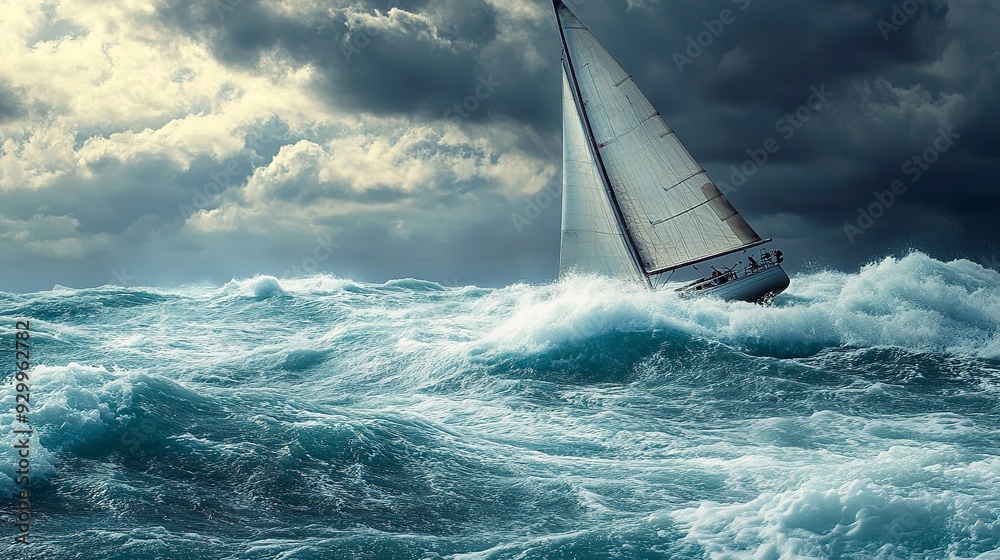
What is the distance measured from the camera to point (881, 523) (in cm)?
786

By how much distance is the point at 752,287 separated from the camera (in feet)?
84.7

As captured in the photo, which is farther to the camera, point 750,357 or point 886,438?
point 750,357

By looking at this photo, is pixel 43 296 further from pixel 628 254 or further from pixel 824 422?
pixel 824 422

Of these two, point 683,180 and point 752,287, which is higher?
point 683,180

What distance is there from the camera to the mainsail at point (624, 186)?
25422 mm

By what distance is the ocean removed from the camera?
316 inches

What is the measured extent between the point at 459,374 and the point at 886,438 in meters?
11.2

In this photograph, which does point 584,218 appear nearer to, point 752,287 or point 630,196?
point 630,196

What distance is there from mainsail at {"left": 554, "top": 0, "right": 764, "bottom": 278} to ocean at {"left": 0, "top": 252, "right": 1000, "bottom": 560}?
165 cm

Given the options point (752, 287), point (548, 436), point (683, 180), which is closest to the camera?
point (548, 436)

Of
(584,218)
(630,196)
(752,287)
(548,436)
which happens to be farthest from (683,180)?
(548,436)

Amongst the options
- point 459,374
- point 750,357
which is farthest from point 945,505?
point 459,374

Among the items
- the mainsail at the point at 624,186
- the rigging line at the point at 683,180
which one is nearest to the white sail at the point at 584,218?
the mainsail at the point at 624,186

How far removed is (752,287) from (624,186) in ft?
21.3
